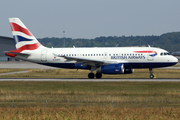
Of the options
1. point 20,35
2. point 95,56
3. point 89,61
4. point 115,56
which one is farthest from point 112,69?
point 20,35

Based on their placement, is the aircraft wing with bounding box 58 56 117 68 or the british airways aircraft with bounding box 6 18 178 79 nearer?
the aircraft wing with bounding box 58 56 117 68

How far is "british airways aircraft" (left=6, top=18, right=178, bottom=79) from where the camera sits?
46.9 meters

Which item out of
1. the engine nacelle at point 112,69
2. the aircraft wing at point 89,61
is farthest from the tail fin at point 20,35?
the engine nacelle at point 112,69

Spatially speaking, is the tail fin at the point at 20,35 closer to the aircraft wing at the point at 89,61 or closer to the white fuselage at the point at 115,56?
the white fuselage at the point at 115,56

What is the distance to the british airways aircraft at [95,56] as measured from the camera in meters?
46.9

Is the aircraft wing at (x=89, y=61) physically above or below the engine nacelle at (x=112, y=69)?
above

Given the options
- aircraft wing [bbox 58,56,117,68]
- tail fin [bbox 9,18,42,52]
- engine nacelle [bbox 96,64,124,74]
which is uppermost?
tail fin [bbox 9,18,42,52]

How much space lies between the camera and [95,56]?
48938 mm

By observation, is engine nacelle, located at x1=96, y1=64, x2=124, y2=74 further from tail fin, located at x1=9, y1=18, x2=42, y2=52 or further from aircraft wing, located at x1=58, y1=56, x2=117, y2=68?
tail fin, located at x1=9, y1=18, x2=42, y2=52

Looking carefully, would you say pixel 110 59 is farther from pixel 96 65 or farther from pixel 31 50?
pixel 31 50

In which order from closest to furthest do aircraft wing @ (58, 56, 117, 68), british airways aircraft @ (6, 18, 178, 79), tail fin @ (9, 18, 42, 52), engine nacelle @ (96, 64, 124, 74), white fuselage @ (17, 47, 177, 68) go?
1. engine nacelle @ (96, 64, 124, 74)
2. aircraft wing @ (58, 56, 117, 68)
3. british airways aircraft @ (6, 18, 178, 79)
4. white fuselage @ (17, 47, 177, 68)
5. tail fin @ (9, 18, 42, 52)

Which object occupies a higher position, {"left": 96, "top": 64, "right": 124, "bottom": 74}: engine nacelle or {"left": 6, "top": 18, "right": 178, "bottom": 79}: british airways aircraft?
{"left": 6, "top": 18, "right": 178, "bottom": 79}: british airways aircraft

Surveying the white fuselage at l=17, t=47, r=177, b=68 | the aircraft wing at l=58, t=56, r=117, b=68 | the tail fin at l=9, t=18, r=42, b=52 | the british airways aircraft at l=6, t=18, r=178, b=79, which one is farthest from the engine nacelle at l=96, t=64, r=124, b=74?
the tail fin at l=9, t=18, r=42, b=52

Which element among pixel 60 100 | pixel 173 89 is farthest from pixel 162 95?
pixel 60 100
